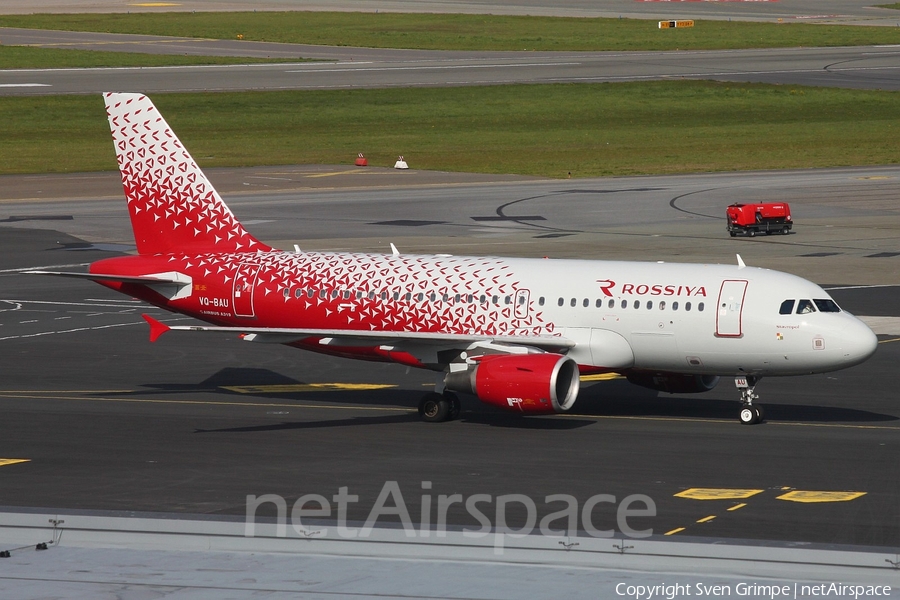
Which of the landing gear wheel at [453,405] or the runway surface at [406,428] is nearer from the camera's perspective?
the runway surface at [406,428]

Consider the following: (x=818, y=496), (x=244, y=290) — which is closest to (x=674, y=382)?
(x=818, y=496)

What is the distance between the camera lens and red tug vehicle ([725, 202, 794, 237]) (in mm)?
76000

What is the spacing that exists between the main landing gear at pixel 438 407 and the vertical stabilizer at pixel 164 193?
8.04 m

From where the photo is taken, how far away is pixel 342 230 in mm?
78750

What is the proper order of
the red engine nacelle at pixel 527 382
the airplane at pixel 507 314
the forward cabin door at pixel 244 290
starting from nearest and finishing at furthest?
1. the red engine nacelle at pixel 527 382
2. the airplane at pixel 507 314
3. the forward cabin door at pixel 244 290

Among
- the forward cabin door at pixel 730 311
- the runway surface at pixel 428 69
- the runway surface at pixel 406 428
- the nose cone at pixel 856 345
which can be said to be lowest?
the runway surface at pixel 406 428

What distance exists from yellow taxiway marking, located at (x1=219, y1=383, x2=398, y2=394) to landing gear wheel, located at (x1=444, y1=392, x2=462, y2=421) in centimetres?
573

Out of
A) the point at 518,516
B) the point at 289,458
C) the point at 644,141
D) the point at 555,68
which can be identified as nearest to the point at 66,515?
the point at 518,516

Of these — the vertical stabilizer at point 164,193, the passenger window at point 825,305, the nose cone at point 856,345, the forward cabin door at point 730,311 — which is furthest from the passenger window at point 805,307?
the vertical stabilizer at point 164,193

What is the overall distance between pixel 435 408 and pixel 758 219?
42.0 meters

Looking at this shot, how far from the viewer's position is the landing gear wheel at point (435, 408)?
38562 millimetres

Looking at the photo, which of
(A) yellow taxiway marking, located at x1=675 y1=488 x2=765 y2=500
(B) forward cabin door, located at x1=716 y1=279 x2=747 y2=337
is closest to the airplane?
(B) forward cabin door, located at x1=716 y1=279 x2=747 y2=337

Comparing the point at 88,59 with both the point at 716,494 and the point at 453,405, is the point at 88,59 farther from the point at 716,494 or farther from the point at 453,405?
the point at 716,494

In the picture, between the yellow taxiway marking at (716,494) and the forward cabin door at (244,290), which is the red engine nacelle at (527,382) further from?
the forward cabin door at (244,290)
